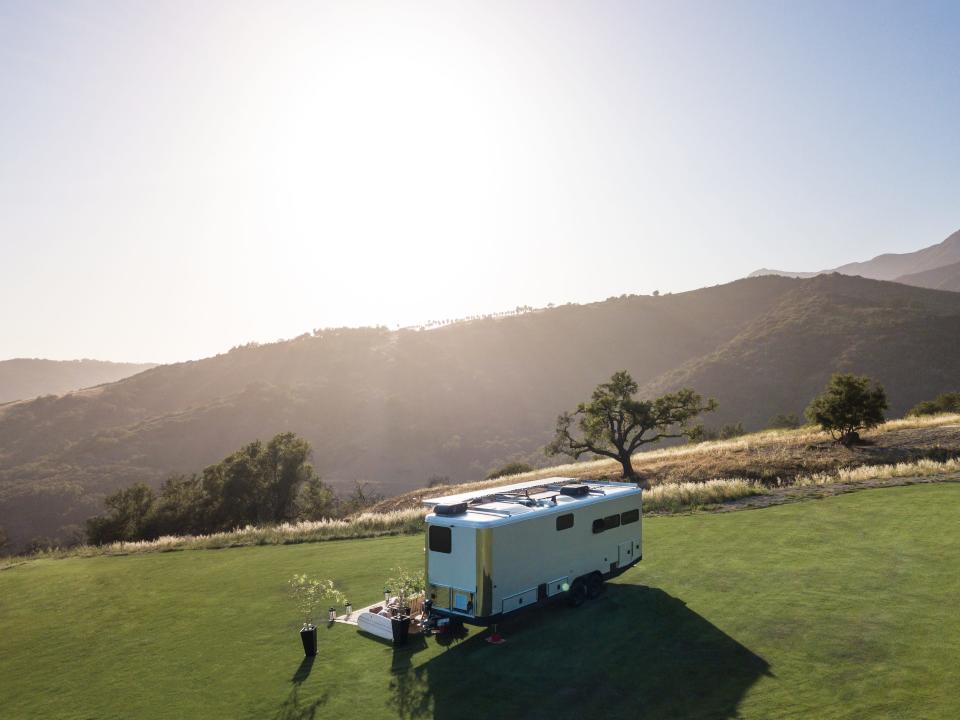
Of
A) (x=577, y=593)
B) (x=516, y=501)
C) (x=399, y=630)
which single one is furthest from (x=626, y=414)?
(x=399, y=630)

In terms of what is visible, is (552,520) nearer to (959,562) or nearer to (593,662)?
(593,662)

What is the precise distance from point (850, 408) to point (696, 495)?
624 inches

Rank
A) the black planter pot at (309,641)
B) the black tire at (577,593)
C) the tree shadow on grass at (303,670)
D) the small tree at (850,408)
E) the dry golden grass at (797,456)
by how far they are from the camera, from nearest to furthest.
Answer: the tree shadow on grass at (303,670), the black planter pot at (309,641), the black tire at (577,593), the dry golden grass at (797,456), the small tree at (850,408)

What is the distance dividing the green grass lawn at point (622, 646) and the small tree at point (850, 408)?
1576cm

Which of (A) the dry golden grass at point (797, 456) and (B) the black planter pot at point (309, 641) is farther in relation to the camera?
(A) the dry golden grass at point (797, 456)

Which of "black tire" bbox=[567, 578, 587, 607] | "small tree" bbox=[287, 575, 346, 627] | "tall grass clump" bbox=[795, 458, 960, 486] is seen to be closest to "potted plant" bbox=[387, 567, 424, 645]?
"small tree" bbox=[287, 575, 346, 627]

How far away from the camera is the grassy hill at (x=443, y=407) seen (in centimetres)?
11825

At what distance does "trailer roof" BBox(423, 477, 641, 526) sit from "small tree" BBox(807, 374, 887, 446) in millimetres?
25324

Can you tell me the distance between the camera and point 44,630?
1786 cm

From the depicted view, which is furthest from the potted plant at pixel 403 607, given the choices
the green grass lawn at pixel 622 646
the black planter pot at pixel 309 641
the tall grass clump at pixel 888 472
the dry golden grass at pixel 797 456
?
the dry golden grass at pixel 797 456

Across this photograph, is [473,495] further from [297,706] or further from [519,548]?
[297,706]

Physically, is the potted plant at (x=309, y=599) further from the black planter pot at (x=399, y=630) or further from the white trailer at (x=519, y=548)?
the white trailer at (x=519, y=548)

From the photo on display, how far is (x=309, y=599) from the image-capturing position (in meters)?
16.1

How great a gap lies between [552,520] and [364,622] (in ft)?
18.1
